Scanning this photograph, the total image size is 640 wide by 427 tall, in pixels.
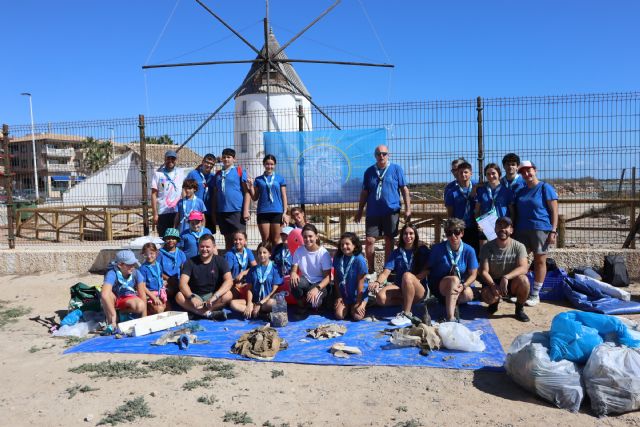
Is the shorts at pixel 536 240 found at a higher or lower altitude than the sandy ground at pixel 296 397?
higher

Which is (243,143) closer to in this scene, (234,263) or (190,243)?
(190,243)

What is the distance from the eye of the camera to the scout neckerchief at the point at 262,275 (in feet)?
21.4

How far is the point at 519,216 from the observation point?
22.0 ft

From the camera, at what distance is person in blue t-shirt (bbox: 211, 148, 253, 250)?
777 cm

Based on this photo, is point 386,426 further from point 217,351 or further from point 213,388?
point 217,351

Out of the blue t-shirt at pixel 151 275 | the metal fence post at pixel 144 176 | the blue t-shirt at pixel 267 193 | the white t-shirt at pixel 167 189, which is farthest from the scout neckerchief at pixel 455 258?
the metal fence post at pixel 144 176

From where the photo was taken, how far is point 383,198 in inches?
288

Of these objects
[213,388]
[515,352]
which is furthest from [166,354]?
[515,352]

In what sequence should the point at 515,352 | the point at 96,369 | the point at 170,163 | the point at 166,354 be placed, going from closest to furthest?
1. the point at 515,352
2. the point at 96,369
3. the point at 166,354
4. the point at 170,163

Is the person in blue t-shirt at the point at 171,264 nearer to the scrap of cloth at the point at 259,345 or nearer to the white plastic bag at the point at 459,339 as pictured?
the scrap of cloth at the point at 259,345

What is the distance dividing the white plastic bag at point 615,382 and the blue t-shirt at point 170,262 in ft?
15.7

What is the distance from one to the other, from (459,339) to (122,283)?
3.92 m

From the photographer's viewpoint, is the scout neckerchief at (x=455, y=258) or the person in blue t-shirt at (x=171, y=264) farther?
the person in blue t-shirt at (x=171, y=264)

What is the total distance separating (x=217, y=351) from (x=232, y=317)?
1240mm
